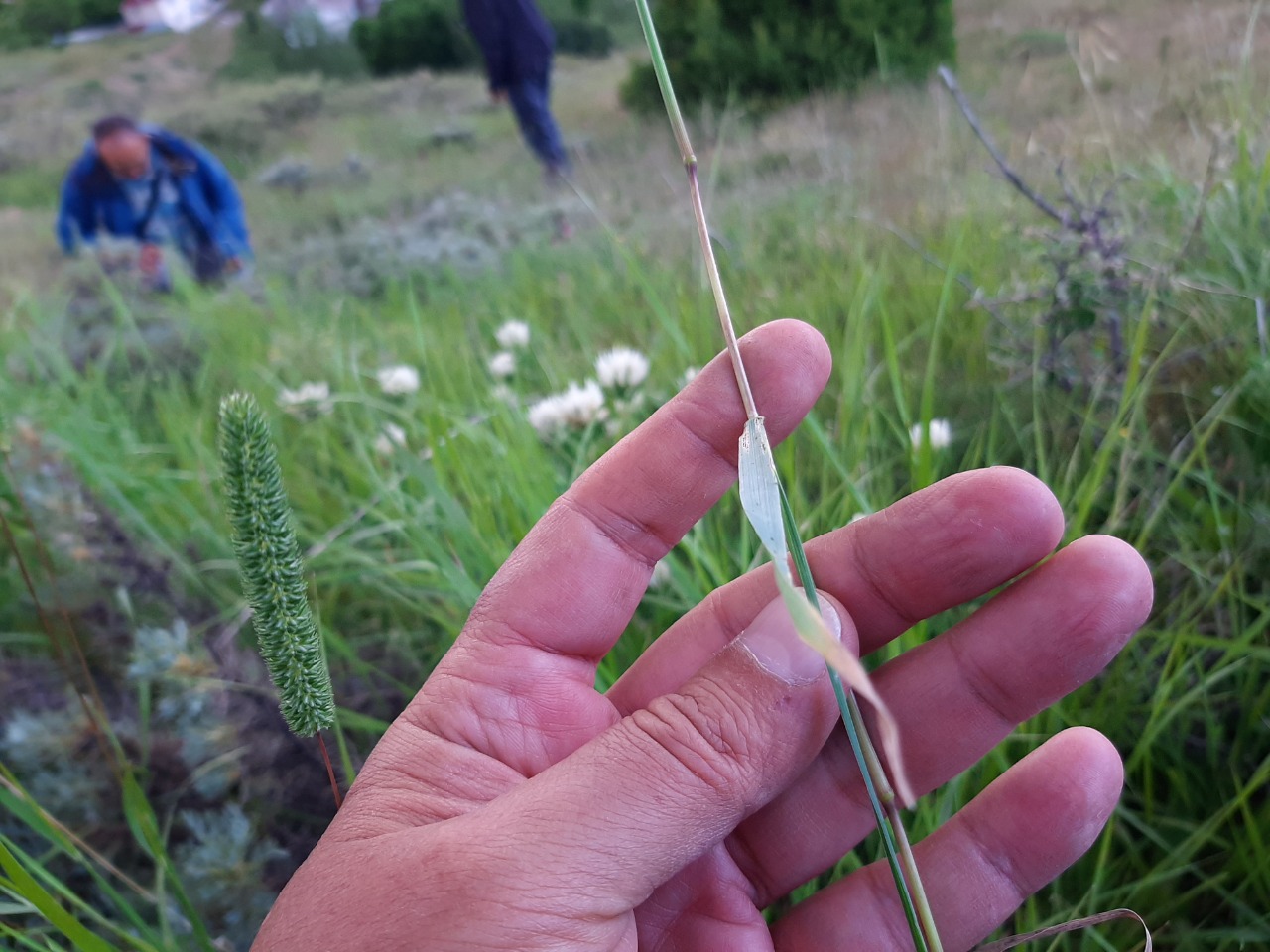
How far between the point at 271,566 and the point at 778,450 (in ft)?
1.92

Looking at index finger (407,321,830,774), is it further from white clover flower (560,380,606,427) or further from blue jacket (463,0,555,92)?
blue jacket (463,0,555,92)

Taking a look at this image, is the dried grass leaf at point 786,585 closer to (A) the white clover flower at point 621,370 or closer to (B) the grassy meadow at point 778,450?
(B) the grassy meadow at point 778,450

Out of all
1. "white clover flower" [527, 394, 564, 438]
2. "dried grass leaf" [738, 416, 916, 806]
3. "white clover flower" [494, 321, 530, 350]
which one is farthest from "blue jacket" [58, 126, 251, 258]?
"dried grass leaf" [738, 416, 916, 806]

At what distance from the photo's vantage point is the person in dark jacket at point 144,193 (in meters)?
2.22

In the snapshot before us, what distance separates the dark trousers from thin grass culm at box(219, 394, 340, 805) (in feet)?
8.58

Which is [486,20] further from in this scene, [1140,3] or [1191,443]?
[1191,443]

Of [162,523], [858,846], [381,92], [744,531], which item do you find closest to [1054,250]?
[744,531]

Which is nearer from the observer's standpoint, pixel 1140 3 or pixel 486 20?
pixel 1140 3

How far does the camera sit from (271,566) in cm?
33

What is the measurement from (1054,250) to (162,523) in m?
1.14

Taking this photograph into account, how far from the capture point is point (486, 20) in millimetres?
2684

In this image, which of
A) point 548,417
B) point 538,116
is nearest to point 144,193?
point 538,116

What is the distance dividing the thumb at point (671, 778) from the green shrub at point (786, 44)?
185 cm

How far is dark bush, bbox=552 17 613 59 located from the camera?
3.10 meters
